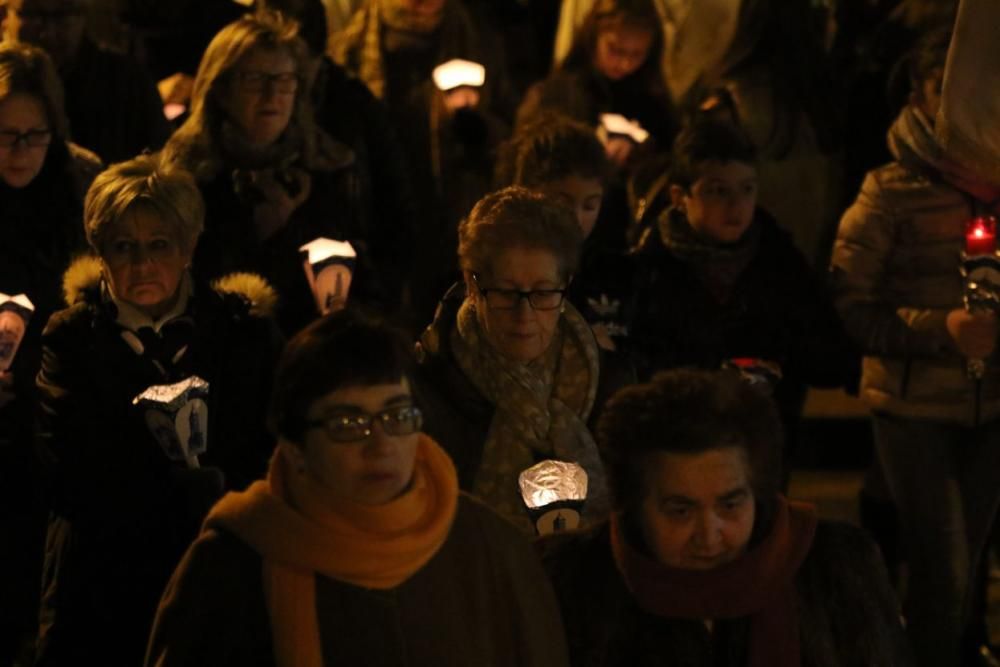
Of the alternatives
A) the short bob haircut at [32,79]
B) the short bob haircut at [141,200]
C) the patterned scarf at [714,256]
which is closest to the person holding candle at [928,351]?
the patterned scarf at [714,256]

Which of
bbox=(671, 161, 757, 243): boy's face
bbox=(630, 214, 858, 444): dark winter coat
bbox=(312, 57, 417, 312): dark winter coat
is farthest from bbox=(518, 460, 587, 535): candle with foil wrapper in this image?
bbox=(312, 57, 417, 312): dark winter coat

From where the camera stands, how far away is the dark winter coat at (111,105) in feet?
26.7

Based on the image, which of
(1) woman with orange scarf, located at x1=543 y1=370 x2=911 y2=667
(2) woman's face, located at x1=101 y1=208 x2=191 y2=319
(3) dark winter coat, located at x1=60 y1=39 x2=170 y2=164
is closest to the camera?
(1) woman with orange scarf, located at x1=543 y1=370 x2=911 y2=667

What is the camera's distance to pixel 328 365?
170 inches

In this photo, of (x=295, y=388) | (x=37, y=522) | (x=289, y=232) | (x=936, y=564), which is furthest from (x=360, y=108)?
(x=295, y=388)

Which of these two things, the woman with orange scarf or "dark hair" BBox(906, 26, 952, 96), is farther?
"dark hair" BBox(906, 26, 952, 96)

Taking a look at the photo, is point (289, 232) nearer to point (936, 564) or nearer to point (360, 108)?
point (360, 108)

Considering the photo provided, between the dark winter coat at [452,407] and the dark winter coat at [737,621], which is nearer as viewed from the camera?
the dark winter coat at [737,621]

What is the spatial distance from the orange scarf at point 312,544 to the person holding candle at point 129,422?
1.41 meters

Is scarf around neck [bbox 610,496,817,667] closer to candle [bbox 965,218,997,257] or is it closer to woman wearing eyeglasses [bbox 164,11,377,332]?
candle [bbox 965,218,997,257]

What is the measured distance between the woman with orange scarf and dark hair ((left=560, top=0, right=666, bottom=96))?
15.0 ft

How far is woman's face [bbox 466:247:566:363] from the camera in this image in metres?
5.71

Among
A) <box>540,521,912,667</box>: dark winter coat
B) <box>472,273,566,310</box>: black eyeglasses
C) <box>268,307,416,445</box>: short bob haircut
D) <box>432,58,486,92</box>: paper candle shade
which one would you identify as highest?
<box>432,58,486,92</box>: paper candle shade

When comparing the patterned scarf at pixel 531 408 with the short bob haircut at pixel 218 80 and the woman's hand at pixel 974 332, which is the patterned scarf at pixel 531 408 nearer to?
the woman's hand at pixel 974 332
